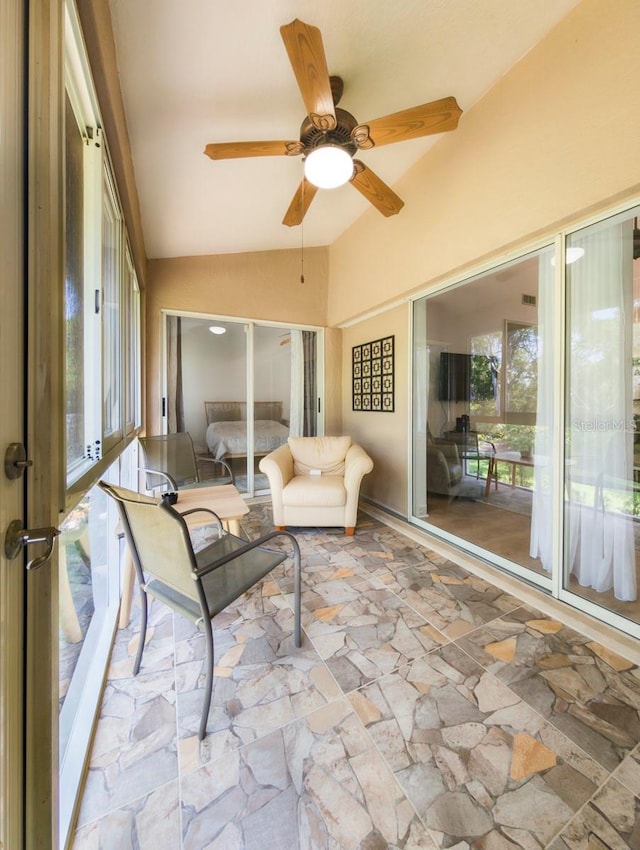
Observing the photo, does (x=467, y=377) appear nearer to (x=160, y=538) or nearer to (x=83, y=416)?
(x=160, y=538)

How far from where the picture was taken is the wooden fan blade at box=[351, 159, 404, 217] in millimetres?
1929

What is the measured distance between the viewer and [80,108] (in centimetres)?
120

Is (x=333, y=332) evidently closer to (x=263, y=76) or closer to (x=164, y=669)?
(x=263, y=76)

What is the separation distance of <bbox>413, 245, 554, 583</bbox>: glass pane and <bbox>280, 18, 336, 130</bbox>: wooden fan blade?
1524 mm

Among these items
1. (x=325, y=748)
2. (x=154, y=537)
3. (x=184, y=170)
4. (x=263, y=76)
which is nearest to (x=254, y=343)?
(x=184, y=170)

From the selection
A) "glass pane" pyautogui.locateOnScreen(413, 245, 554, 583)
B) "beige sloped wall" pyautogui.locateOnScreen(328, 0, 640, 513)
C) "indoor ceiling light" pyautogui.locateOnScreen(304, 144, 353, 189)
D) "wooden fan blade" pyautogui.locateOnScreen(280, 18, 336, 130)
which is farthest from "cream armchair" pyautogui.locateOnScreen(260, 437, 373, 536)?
"wooden fan blade" pyautogui.locateOnScreen(280, 18, 336, 130)

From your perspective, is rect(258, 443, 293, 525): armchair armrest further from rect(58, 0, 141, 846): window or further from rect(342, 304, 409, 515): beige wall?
rect(58, 0, 141, 846): window

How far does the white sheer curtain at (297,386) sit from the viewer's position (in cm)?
424

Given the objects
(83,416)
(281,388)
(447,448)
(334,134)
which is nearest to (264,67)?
(334,134)

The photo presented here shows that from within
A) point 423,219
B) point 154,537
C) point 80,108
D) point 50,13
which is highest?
point 423,219

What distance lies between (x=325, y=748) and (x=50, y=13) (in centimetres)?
223

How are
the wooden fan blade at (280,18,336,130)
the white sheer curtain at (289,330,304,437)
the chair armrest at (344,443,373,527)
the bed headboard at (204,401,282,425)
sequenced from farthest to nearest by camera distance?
the white sheer curtain at (289,330,304,437) < the bed headboard at (204,401,282,425) < the chair armrest at (344,443,373,527) < the wooden fan blade at (280,18,336,130)

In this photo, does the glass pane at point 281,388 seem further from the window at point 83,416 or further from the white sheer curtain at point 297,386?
the window at point 83,416

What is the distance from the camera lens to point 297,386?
4.28 metres
